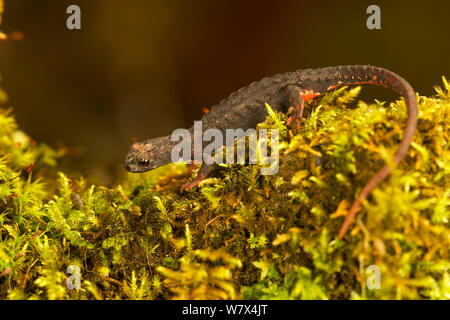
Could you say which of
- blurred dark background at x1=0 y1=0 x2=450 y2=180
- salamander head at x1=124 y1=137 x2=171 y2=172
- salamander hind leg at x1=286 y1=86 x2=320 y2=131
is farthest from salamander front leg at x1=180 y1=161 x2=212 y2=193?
blurred dark background at x1=0 y1=0 x2=450 y2=180

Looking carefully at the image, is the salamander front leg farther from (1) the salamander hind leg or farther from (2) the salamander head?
(1) the salamander hind leg

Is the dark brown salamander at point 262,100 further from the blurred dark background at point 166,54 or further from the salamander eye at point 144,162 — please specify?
the blurred dark background at point 166,54

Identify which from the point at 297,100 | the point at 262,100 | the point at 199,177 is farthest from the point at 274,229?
the point at 262,100

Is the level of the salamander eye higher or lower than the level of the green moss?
higher

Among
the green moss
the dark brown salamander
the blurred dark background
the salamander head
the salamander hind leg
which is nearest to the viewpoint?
the green moss

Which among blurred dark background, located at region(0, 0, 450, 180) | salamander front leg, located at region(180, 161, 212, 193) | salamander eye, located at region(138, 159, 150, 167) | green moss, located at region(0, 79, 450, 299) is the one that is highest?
blurred dark background, located at region(0, 0, 450, 180)

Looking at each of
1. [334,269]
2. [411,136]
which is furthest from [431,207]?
[334,269]

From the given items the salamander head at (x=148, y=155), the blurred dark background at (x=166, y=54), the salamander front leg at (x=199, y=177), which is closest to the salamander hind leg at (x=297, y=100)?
the salamander front leg at (x=199, y=177)
